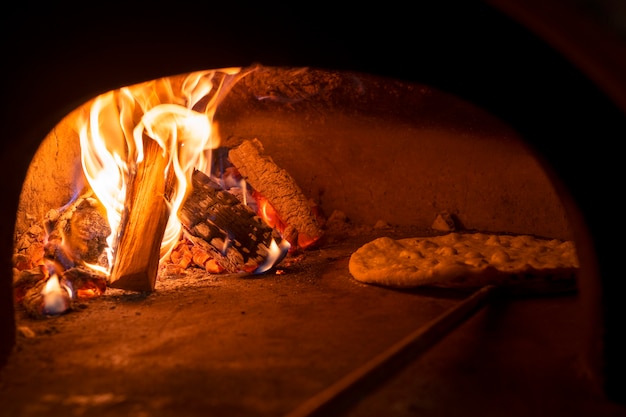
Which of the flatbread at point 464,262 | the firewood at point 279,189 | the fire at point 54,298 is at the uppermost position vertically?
the firewood at point 279,189

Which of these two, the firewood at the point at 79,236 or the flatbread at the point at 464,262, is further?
the firewood at the point at 79,236

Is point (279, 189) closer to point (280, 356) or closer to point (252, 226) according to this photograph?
point (252, 226)

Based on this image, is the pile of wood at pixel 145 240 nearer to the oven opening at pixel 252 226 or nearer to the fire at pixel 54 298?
the oven opening at pixel 252 226

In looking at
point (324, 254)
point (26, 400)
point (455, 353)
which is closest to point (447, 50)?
point (455, 353)

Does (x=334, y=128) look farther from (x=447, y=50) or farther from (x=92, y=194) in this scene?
(x=447, y=50)

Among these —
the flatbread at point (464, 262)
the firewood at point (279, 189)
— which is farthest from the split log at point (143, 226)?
the flatbread at point (464, 262)

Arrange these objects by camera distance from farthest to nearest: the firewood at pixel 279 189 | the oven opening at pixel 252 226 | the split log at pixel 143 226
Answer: the firewood at pixel 279 189 → the split log at pixel 143 226 → the oven opening at pixel 252 226

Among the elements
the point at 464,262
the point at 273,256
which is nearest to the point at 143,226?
the point at 273,256

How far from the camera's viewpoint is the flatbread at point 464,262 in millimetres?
2275

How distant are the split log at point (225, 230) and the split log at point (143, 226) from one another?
0.16m

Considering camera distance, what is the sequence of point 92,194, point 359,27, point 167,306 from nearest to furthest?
point 359,27 < point 167,306 < point 92,194

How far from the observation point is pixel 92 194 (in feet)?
9.98

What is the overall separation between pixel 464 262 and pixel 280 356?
3.72ft

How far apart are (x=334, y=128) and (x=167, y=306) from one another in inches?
76.5
